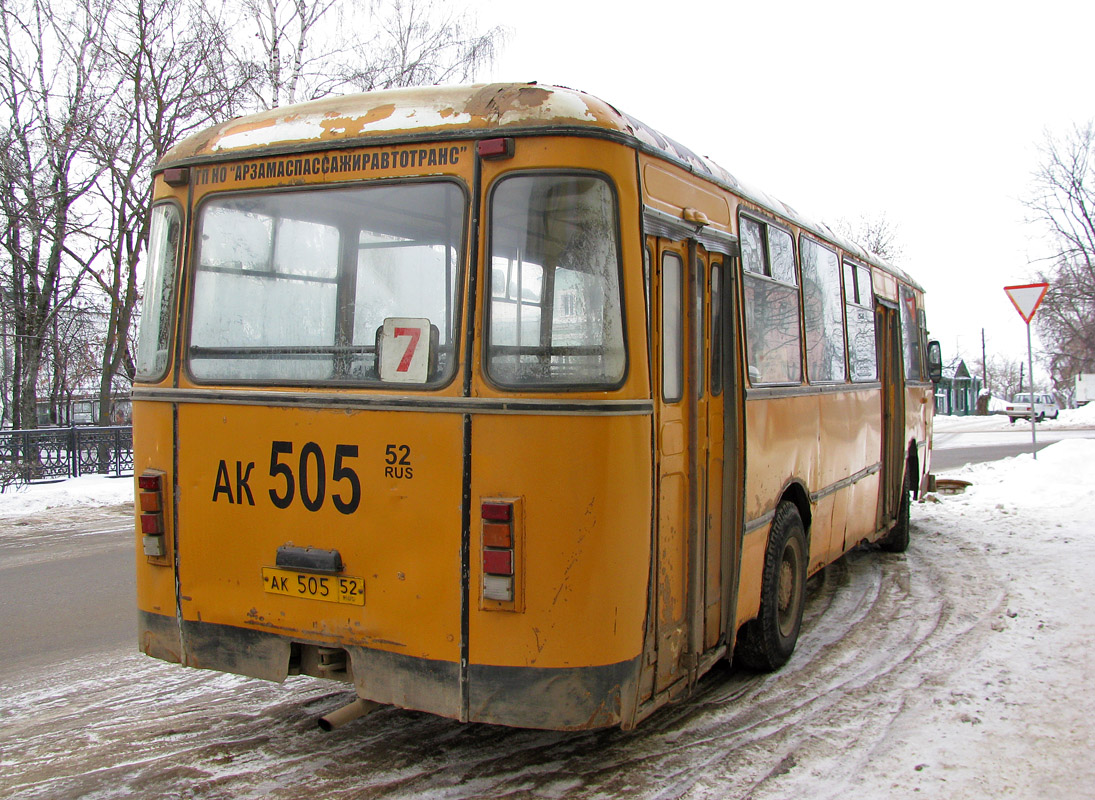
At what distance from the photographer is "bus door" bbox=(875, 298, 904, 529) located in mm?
9047

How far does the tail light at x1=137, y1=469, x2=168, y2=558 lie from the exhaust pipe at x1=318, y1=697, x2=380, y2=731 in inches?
43.4

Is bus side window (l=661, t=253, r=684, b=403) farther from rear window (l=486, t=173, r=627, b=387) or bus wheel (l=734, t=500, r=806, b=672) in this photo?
bus wheel (l=734, t=500, r=806, b=672)

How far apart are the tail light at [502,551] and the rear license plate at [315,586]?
0.63 meters

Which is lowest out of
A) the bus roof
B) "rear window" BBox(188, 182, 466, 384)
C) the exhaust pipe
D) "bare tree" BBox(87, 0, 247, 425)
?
the exhaust pipe

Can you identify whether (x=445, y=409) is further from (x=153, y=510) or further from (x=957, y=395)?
(x=957, y=395)

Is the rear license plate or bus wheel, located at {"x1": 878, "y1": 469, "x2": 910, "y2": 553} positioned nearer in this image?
the rear license plate

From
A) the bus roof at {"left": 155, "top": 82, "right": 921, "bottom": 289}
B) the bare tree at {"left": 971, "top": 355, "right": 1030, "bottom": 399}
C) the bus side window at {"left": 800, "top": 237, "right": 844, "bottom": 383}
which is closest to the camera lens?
the bus roof at {"left": 155, "top": 82, "right": 921, "bottom": 289}

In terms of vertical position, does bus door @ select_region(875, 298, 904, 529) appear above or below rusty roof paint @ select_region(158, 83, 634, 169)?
below

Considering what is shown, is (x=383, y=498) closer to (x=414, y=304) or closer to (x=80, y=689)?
(x=414, y=304)

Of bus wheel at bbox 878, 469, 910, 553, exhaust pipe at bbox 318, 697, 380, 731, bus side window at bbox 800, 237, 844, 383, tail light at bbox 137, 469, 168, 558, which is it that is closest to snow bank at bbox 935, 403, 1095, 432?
bus wheel at bbox 878, 469, 910, 553

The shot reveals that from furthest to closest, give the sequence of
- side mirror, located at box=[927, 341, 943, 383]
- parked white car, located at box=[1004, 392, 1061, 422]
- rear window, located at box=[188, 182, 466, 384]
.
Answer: parked white car, located at box=[1004, 392, 1061, 422] → side mirror, located at box=[927, 341, 943, 383] → rear window, located at box=[188, 182, 466, 384]

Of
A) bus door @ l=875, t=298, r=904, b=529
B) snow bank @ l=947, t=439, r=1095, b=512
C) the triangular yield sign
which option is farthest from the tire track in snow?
the triangular yield sign

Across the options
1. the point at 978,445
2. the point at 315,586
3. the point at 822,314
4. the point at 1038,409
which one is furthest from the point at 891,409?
the point at 1038,409

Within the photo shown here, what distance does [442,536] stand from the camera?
3.64 m
